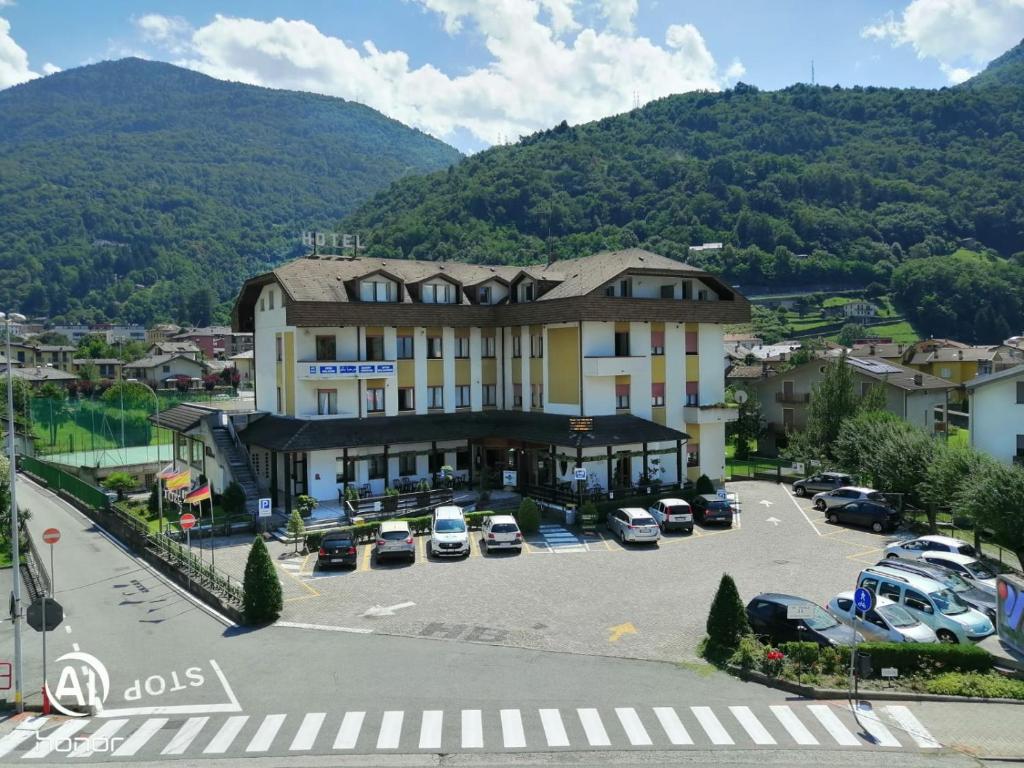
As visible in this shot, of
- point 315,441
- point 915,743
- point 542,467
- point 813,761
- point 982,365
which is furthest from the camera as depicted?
point 982,365

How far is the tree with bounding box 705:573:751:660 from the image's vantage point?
21969 millimetres

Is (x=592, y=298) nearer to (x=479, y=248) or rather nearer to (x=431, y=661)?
(x=431, y=661)

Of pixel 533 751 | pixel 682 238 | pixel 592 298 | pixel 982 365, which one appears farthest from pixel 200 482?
pixel 682 238

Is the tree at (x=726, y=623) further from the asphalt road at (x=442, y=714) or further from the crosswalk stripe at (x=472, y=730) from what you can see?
the crosswalk stripe at (x=472, y=730)

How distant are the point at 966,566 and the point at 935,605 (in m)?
6.94

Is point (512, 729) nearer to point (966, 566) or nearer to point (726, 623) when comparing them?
point (726, 623)

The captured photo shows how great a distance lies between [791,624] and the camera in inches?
886

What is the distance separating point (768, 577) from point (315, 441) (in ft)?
77.9

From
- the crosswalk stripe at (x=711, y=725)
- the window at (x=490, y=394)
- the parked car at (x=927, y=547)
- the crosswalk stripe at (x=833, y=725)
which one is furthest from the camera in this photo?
the window at (x=490, y=394)

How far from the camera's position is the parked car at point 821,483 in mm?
46469

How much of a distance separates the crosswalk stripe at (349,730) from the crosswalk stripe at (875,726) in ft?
36.1

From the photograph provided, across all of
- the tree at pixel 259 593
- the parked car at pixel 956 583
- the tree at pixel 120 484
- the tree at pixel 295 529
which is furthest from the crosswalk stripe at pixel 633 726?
the tree at pixel 120 484

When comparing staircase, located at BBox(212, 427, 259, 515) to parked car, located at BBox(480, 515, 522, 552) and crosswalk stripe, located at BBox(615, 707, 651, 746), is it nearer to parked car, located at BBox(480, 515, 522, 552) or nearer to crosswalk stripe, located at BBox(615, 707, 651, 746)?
parked car, located at BBox(480, 515, 522, 552)

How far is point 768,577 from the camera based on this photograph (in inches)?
1182
